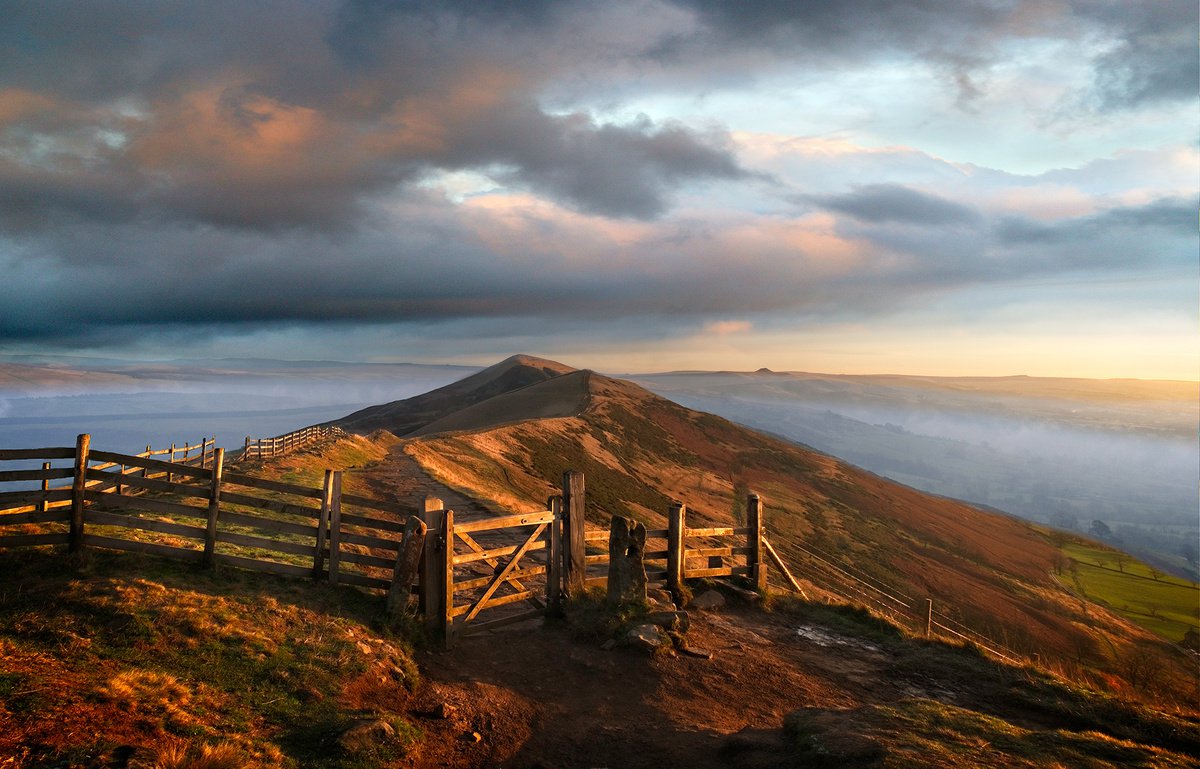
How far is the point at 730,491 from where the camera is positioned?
7100 cm

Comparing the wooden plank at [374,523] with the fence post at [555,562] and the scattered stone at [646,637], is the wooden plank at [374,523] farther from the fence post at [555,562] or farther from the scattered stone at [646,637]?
the scattered stone at [646,637]

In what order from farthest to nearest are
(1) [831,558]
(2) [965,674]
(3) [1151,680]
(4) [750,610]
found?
(1) [831,558], (4) [750,610], (3) [1151,680], (2) [965,674]

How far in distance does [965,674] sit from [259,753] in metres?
11.3

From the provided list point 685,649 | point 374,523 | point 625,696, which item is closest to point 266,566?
point 374,523

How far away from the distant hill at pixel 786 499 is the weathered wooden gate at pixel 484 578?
57.7 feet

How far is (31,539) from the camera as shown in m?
10.7

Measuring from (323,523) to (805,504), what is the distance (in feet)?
221

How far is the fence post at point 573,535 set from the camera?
41.6 ft

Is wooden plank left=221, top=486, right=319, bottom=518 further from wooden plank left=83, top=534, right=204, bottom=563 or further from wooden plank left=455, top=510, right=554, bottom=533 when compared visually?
wooden plank left=455, top=510, right=554, bottom=533

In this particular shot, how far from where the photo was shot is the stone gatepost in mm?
12312

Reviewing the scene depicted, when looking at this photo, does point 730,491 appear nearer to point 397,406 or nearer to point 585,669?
point 585,669

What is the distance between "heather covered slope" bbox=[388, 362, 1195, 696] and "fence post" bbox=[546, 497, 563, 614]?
17104mm

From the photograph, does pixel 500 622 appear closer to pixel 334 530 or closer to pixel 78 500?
pixel 334 530

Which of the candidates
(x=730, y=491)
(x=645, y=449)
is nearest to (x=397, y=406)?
(x=645, y=449)
